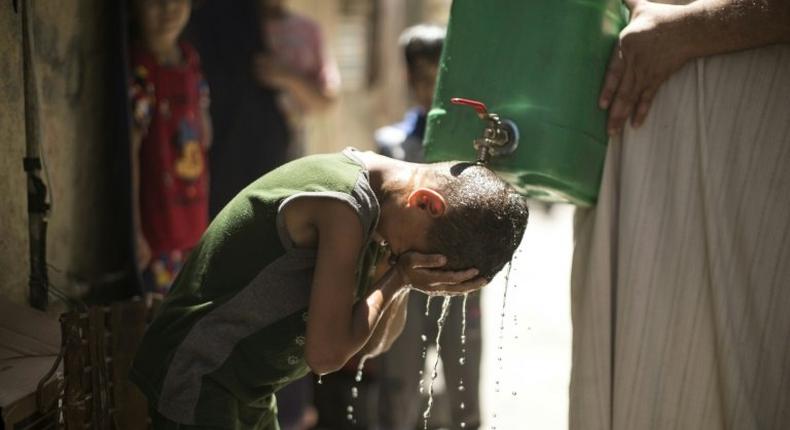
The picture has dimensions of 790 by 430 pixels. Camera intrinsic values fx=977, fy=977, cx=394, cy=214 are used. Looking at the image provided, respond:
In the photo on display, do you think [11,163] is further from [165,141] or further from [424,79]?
[424,79]

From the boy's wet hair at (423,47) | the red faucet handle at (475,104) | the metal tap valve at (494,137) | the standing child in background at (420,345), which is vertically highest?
the boy's wet hair at (423,47)

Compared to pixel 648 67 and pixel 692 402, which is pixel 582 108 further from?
pixel 692 402

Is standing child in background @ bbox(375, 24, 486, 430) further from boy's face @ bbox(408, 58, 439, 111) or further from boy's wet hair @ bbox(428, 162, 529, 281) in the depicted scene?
boy's wet hair @ bbox(428, 162, 529, 281)

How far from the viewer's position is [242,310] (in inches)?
84.9

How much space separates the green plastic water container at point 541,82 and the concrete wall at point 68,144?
3.83 feet

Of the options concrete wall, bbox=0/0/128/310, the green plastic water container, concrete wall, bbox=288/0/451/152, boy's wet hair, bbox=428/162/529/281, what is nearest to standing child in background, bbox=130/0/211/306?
concrete wall, bbox=0/0/128/310

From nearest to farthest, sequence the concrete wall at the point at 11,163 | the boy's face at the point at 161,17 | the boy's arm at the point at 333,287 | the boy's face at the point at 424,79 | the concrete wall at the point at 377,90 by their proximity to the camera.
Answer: the boy's arm at the point at 333,287
the concrete wall at the point at 11,163
the boy's face at the point at 161,17
the boy's face at the point at 424,79
the concrete wall at the point at 377,90

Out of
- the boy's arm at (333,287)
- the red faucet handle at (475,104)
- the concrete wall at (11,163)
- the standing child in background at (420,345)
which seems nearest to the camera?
the boy's arm at (333,287)

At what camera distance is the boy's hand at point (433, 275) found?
85.1 inches

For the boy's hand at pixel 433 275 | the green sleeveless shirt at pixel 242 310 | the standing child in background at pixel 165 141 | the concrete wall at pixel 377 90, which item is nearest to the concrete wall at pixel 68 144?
the standing child in background at pixel 165 141

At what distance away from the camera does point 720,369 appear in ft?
7.86

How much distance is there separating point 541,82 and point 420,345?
1.79 metres

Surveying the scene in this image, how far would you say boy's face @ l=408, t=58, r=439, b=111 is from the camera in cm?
409

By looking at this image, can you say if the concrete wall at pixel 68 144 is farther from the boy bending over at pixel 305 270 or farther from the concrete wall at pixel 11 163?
the boy bending over at pixel 305 270
